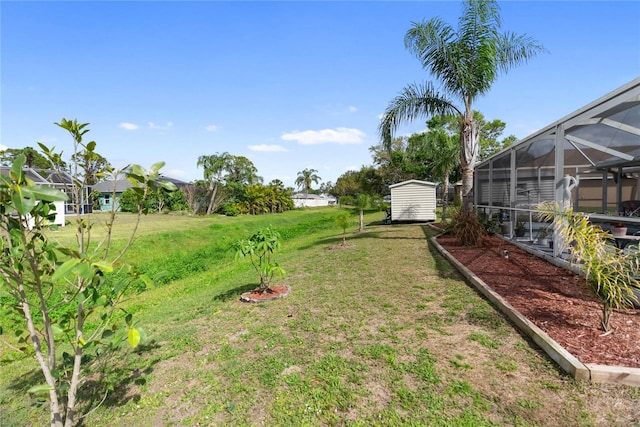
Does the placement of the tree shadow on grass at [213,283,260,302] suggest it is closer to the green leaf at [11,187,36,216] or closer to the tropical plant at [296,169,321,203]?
the green leaf at [11,187,36,216]

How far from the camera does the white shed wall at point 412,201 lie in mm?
18078

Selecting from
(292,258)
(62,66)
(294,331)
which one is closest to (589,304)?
(294,331)

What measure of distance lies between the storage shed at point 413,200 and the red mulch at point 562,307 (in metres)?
11.3

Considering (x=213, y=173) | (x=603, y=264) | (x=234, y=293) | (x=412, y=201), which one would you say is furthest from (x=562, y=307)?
(x=213, y=173)

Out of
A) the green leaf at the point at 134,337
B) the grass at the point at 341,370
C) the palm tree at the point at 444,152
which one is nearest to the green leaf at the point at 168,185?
the green leaf at the point at 134,337

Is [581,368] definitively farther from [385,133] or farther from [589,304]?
[385,133]

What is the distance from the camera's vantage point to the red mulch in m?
2.91

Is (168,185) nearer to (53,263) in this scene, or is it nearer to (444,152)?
(53,263)

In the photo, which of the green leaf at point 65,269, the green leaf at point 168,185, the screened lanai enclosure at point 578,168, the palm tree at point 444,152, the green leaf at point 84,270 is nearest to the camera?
the green leaf at point 65,269

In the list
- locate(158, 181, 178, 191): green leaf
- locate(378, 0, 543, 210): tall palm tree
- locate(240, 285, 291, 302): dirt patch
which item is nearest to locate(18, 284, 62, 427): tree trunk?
locate(158, 181, 178, 191): green leaf

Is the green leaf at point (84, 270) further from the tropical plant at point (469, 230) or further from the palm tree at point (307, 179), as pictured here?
the palm tree at point (307, 179)

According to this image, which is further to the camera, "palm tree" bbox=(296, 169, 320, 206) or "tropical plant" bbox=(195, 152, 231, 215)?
"palm tree" bbox=(296, 169, 320, 206)

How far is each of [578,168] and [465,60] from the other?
4.64 m

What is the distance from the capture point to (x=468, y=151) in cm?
995
